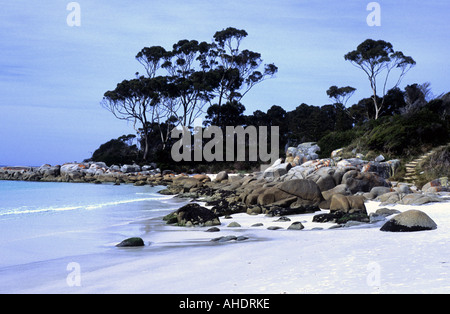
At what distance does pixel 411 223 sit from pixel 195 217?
4.91 m

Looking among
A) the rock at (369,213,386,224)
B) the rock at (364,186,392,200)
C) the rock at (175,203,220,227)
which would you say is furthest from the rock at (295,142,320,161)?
the rock at (369,213,386,224)

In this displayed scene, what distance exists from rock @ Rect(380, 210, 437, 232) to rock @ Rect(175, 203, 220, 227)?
4.20 metres

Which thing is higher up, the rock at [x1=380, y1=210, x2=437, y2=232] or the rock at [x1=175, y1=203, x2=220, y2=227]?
the rock at [x1=380, y1=210, x2=437, y2=232]

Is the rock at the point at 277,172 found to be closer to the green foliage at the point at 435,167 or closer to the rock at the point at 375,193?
the green foliage at the point at 435,167

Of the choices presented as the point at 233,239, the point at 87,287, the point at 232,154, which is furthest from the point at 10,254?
the point at 232,154

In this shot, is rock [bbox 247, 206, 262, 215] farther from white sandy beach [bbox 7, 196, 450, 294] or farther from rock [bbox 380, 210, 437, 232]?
rock [bbox 380, 210, 437, 232]

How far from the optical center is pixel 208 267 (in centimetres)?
504

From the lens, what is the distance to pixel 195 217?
9.72 meters

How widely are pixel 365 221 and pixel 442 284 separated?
14.9 feet

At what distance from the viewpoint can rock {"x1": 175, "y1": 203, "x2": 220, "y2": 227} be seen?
9.59 meters

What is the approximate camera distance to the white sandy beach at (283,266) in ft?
13.0

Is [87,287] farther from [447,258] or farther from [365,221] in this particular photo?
[365,221]
